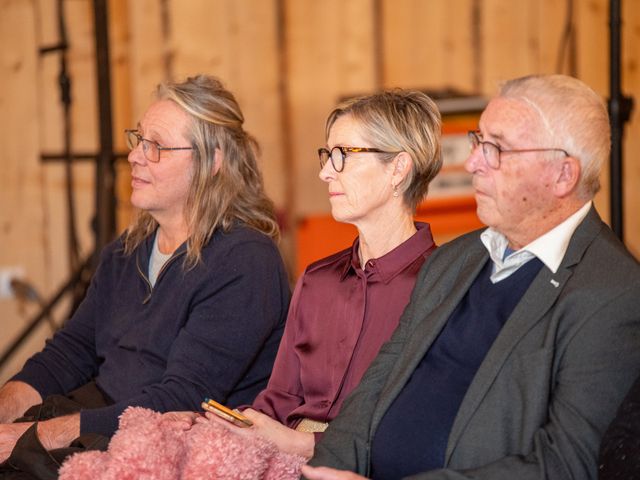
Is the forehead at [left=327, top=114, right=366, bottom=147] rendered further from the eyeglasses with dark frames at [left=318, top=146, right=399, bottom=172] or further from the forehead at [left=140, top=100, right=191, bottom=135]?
the forehead at [left=140, top=100, right=191, bottom=135]

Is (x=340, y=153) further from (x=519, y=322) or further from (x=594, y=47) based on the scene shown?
(x=594, y=47)

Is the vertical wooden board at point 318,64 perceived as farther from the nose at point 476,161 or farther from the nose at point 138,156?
the nose at point 476,161

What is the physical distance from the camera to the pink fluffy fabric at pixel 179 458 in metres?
1.69

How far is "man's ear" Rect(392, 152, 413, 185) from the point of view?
1979mm

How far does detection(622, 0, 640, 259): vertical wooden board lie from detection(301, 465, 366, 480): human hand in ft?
11.2

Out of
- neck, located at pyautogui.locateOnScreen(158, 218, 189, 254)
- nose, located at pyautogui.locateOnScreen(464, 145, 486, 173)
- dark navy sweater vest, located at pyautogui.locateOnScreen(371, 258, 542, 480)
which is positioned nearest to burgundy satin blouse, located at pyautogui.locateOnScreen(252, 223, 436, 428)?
dark navy sweater vest, located at pyautogui.locateOnScreen(371, 258, 542, 480)

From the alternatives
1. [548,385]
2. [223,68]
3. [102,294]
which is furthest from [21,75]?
[548,385]

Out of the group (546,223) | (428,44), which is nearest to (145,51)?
(428,44)

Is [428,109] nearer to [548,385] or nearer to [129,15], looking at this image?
[548,385]

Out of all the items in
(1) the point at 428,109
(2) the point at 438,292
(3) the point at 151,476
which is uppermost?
(1) the point at 428,109

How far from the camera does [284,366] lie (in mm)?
2066

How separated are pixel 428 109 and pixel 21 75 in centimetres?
276

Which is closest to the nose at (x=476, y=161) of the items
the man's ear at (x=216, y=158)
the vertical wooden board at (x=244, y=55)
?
the man's ear at (x=216, y=158)

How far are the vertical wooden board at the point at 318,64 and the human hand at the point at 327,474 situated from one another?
297 centimetres
